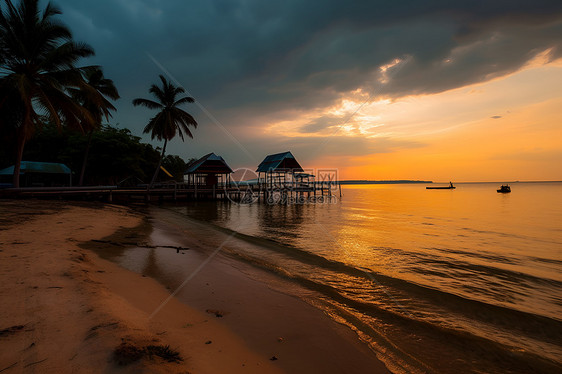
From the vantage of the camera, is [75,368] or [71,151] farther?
[71,151]

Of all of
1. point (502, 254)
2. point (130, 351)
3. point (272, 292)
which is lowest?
point (502, 254)

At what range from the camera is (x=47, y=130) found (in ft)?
109

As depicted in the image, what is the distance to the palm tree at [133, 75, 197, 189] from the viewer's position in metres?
29.1

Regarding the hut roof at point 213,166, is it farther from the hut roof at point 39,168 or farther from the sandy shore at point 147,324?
the sandy shore at point 147,324

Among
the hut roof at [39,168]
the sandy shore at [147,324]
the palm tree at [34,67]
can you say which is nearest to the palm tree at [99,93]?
the palm tree at [34,67]

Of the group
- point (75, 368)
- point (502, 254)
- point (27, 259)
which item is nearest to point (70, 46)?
point (27, 259)

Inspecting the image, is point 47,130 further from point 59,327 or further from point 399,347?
point 399,347

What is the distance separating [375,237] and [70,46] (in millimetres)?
21896

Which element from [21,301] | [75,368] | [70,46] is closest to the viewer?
[75,368]

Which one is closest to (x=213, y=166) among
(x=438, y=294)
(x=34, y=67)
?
(x=34, y=67)

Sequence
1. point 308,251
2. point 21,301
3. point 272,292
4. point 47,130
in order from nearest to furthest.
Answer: point 21,301 → point 272,292 → point 308,251 → point 47,130

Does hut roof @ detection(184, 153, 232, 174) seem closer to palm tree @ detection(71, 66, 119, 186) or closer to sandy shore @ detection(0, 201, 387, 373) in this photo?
palm tree @ detection(71, 66, 119, 186)

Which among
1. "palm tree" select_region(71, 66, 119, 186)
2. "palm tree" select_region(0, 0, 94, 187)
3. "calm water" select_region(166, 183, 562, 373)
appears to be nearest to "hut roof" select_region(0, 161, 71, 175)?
"palm tree" select_region(71, 66, 119, 186)

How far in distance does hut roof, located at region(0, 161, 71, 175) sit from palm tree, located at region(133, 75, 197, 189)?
37.2 feet
